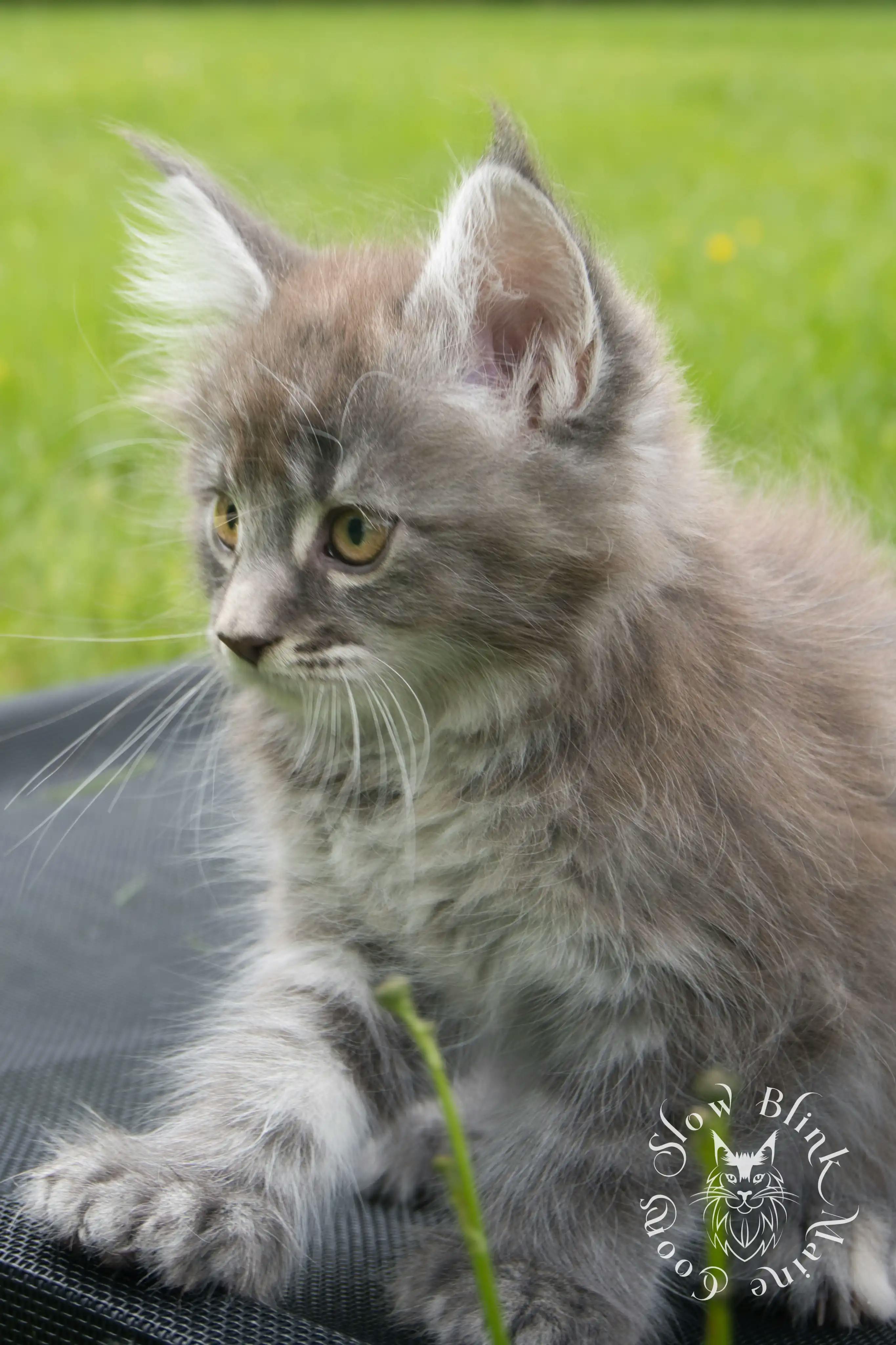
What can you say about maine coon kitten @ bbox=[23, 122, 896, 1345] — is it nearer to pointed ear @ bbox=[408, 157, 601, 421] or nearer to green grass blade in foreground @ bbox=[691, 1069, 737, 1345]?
pointed ear @ bbox=[408, 157, 601, 421]

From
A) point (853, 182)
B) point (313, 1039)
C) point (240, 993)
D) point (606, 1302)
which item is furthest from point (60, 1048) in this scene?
point (853, 182)

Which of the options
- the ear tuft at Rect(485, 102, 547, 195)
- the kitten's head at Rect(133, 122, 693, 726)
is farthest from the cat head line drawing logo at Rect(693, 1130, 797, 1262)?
the ear tuft at Rect(485, 102, 547, 195)

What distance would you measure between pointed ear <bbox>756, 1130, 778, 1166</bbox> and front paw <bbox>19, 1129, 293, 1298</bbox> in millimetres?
560

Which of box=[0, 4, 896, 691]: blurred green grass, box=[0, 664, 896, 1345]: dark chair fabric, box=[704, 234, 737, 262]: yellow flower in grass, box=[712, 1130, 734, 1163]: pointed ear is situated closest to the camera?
box=[712, 1130, 734, 1163]: pointed ear

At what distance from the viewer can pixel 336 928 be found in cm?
191

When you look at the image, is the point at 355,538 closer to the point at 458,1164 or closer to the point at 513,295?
the point at 513,295

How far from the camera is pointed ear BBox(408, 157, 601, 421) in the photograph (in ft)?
5.30

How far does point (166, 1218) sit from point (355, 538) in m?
0.80

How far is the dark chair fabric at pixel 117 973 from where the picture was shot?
150 centimetres

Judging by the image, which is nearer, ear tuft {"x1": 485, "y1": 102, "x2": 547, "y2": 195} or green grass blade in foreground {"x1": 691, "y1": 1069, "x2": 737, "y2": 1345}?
green grass blade in foreground {"x1": 691, "y1": 1069, "x2": 737, "y2": 1345}

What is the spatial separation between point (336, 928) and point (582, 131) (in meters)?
8.12

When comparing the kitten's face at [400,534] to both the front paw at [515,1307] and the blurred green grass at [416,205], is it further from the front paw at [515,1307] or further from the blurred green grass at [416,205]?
the front paw at [515,1307]

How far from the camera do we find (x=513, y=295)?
1722mm

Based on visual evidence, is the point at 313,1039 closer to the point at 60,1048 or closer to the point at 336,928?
the point at 336,928
